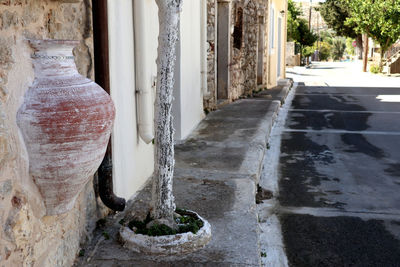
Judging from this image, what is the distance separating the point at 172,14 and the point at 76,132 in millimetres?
1079

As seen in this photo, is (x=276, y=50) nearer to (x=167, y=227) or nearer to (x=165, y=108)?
(x=165, y=108)

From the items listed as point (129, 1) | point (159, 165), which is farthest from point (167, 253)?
point (129, 1)

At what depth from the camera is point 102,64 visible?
2.96 m

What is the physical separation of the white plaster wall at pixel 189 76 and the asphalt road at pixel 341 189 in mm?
1382

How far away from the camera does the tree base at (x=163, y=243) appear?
2.80 m

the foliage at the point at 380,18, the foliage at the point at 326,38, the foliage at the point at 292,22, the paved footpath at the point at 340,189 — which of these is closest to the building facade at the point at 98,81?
the paved footpath at the point at 340,189

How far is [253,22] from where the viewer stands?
1174 centimetres

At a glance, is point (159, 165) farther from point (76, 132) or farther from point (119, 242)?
point (76, 132)

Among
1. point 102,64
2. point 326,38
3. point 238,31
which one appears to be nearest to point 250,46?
point 238,31

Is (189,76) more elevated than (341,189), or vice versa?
(189,76)

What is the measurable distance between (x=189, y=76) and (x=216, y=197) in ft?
10.0

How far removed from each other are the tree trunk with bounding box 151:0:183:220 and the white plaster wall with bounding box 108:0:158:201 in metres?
0.51

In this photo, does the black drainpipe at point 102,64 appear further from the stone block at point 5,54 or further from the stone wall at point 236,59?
the stone wall at point 236,59

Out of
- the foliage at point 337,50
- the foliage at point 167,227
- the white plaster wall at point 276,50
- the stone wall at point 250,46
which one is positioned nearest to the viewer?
the foliage at point 167,227
